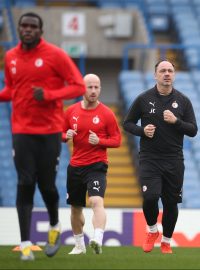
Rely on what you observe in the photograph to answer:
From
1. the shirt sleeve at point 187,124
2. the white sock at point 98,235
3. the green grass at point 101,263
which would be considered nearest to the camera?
the green grass at point 101,263

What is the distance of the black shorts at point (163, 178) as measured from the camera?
11.7 m

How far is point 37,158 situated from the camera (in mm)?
9672

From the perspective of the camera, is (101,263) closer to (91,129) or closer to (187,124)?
(187,124)

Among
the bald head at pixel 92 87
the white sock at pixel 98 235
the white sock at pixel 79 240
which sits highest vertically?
the bald head at pixel 92 87

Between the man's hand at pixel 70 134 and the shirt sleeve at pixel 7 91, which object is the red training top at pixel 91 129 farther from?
the shirt sleeve at pixel 7 91

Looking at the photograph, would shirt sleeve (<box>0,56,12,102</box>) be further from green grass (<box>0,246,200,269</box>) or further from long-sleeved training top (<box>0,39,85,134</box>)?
green grass (<box>0,246,200,269</box>)

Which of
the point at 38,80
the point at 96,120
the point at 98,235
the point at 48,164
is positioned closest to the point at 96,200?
the point at 98,235

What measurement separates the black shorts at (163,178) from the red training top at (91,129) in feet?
1.52

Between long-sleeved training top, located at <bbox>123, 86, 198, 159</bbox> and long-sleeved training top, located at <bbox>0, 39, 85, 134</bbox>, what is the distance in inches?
90.1

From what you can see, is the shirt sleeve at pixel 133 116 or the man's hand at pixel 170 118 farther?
the shirt sleeve at pixel 133 116

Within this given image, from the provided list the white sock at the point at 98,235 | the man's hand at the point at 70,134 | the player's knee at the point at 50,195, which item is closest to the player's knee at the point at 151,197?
the white sock at the point at 98,235

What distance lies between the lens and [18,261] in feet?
31.7

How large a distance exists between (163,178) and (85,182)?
2.87ft

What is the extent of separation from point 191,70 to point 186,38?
1110 millimetres
